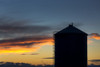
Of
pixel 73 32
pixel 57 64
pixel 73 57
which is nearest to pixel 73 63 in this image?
pixel 73 57

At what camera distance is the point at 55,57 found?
2252 centimetres

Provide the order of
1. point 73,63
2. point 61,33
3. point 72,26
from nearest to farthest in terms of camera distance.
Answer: point 73,63, point 61,33, point 72,26

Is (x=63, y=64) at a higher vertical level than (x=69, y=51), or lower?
lower

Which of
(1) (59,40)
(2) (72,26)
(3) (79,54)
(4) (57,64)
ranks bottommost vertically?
(4) (57,64)

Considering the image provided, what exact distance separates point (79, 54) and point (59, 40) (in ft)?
10.4

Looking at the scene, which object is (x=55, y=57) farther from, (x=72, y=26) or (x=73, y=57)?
(x=72, y=26)

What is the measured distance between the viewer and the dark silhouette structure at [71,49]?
21203 millimetres

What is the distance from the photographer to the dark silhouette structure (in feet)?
69.6

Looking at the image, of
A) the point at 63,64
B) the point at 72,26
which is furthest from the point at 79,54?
the point at 72,26

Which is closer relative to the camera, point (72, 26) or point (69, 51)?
point (69, 51)

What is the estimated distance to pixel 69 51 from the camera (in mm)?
21281

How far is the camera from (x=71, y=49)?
2123 centimetres

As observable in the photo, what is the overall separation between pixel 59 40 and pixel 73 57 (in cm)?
289

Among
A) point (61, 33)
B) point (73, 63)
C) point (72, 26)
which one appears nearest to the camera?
point (73, 63)
